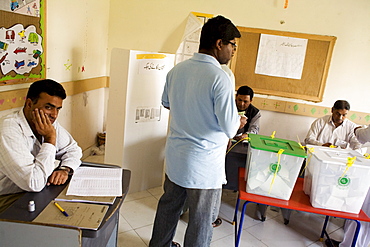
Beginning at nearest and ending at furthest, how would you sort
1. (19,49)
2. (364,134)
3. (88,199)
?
(88,199) < (19,49) < (364,134)

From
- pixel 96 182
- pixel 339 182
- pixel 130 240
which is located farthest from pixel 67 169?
pixel 339 182

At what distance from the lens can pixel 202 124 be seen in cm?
140

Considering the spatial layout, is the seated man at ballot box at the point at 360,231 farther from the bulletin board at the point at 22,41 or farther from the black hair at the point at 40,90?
the bulletin board at the point at 22,41

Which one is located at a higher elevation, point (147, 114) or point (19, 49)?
point (19, 49)

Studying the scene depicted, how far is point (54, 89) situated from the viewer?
134cm

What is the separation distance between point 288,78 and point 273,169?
2.07 meters

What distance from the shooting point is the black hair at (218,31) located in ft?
4.46

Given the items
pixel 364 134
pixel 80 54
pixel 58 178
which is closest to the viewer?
pixel 58 178

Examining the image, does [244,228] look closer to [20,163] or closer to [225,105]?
[225,105]

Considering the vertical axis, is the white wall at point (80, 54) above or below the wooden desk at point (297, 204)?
above

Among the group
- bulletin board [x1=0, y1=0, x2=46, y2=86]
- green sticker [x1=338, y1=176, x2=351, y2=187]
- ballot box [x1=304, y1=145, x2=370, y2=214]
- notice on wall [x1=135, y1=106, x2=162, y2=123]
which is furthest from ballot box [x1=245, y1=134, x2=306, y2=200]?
bulletin board [x1=0, y1=0, x2=46, y2=86]

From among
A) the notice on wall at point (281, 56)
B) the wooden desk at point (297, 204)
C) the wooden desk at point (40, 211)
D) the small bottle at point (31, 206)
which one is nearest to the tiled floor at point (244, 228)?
the wooden desk at point (297, 204)

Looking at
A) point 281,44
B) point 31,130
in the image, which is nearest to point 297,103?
point 281,44

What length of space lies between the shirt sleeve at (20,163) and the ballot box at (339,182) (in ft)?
4.73
